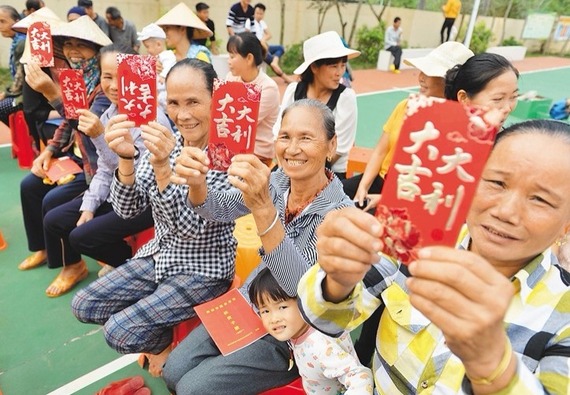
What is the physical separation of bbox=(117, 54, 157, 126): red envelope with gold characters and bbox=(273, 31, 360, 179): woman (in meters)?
1.36

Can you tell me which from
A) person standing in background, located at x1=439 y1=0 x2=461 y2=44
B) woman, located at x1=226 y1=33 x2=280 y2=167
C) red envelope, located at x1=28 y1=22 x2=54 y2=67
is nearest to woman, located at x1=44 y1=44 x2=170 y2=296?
red envelope, located at x1=28 y1=22 x2=54 y2=67

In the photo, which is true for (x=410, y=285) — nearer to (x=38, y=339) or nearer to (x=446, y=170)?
(x=446, y=170)

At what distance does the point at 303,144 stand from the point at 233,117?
0.36 m

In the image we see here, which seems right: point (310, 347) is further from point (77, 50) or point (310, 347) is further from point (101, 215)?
point (77, 50)

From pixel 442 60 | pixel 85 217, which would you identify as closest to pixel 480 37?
pixel 442 60

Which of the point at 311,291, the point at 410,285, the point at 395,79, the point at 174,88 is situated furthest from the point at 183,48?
the point at 395,79

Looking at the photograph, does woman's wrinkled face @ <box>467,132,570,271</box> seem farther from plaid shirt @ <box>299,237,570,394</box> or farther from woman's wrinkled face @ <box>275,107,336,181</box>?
woman's wrinkled face @ <box>275,107,336,181</box>

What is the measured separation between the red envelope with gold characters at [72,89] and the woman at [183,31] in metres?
1.66

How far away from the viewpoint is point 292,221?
1.89m

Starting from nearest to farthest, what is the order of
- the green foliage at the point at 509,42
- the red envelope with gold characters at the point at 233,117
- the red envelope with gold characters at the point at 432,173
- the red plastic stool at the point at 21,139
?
the red envelope with gold characters at the point at 432,173
the red envelope with gold characters at the point at 233,117
the red plastic stool at the point at 21,139
the green foliage at the point at 509,42

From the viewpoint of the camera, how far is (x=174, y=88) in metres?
2.13

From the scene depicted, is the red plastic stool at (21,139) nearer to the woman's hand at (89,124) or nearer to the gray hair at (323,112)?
the woman's hand at (89,124)

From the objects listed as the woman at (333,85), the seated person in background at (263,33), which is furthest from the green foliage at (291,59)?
the woman at (333,85)

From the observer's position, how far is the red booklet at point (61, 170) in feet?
10.4
